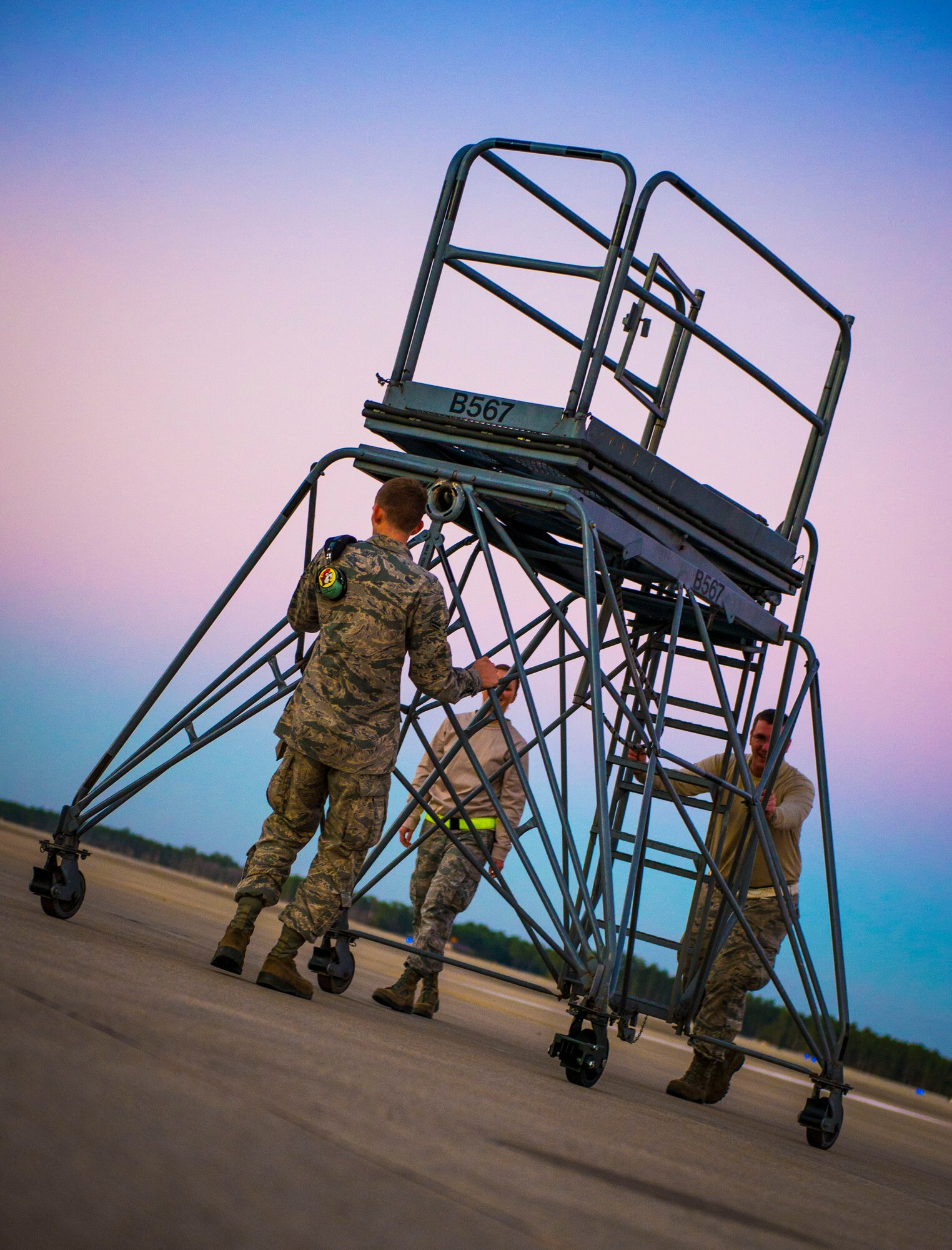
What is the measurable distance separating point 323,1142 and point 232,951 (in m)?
3.33

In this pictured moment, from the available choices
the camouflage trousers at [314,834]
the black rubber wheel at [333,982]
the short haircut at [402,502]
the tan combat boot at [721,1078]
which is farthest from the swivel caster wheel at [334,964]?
the short haircut at [402,502]

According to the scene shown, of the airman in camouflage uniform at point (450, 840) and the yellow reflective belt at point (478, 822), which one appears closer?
the airman in camouflage uniform at point (450, 840)

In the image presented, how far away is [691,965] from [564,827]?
2.53 meters

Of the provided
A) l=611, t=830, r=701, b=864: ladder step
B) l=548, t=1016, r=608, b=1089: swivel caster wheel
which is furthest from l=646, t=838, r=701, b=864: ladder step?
l=548, t=1016, r=608, b=1089: swivel caster wheel

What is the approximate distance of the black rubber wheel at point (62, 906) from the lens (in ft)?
20.7

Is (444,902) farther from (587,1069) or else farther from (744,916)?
(587,1069)

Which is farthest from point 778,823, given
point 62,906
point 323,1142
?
point 323,1142

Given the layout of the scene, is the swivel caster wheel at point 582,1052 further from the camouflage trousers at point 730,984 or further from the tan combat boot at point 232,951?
the camouflage trousers at point 730,984

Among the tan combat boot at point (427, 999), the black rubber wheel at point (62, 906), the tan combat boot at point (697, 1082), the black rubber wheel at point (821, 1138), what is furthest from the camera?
the tan combat boot at point (427, 999)

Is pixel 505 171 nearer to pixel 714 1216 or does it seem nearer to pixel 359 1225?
pixel 714 1216

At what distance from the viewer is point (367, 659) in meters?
5.93

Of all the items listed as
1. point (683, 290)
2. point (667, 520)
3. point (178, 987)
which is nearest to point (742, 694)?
point (667, 520)

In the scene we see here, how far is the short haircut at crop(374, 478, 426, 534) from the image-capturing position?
6.13 metres

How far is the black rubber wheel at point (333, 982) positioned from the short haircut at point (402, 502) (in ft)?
8.61
